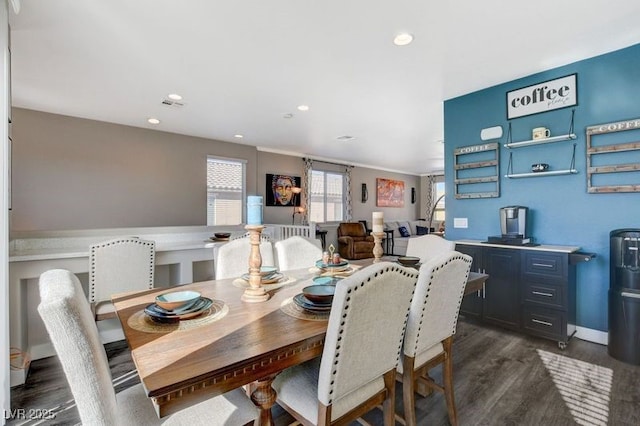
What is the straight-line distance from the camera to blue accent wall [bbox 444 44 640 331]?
279 cm

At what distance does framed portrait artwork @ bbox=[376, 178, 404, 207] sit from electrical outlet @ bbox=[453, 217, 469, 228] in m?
5.74

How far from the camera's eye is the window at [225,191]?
6004 millimetres

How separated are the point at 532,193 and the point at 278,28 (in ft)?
10.0

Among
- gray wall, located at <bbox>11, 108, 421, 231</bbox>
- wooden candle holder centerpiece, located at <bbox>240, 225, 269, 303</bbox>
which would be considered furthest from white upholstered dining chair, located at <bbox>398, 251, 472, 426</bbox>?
gray wall, located at <bbox>11, 108, 421, 231</bbox>

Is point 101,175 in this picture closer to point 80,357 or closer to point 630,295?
point 80,357

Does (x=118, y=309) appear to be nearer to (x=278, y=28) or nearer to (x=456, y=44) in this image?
(x=278, y=28)

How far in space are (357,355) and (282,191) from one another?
20.3 feet

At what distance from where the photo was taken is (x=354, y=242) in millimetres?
7480

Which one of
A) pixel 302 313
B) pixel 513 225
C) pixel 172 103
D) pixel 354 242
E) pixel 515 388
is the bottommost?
pixel 515 388

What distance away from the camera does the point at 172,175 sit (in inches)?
212

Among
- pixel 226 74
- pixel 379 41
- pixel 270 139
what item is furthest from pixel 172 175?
pixel 379 41

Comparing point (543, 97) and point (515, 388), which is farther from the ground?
point (543, 97)

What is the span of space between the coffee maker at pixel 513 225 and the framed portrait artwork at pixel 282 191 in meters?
4.77

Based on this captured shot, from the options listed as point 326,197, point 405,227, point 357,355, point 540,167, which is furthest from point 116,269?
point 405,227
